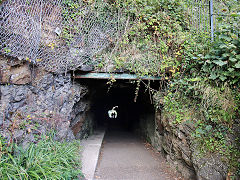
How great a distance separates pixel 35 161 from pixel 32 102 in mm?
1347

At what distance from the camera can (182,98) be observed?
3.78 metres

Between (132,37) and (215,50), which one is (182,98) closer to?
(215,50)

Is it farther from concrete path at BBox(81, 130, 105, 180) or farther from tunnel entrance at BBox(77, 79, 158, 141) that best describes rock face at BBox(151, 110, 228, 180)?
concrete path at BBox(81, 130, 105, 180)

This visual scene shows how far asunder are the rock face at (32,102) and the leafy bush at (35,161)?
0.70 ft

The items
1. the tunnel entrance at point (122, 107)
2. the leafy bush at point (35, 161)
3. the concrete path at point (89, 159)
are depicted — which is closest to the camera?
the leafy bush at point (35, 161)

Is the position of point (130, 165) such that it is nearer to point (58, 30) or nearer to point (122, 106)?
point (58, 30)

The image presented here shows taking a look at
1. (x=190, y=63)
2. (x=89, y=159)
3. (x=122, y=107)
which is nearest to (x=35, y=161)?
(x=89, y=159)

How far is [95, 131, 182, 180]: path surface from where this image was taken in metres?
3.92

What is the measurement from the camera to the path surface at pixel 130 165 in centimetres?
392

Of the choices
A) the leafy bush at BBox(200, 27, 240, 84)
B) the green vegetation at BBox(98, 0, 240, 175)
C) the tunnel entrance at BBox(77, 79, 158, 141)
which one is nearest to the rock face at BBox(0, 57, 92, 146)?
the tunnel entrance at BBox(77, 79, 158, 141)

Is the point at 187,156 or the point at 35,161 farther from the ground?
the point at 35,161

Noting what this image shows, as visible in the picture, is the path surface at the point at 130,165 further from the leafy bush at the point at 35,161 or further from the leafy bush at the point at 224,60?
the leafy bush at the point at 224,60

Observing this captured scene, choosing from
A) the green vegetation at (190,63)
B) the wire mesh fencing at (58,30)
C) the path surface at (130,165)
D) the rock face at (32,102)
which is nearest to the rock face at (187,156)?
the green vegetation at (190,63)

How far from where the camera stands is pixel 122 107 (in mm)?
11406
